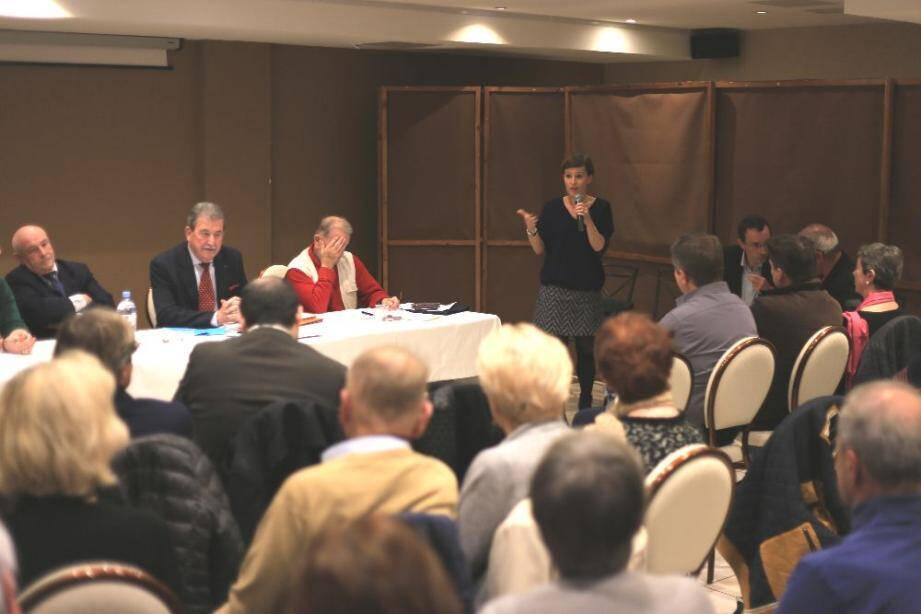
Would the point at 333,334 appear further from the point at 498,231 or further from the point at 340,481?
the point at 498,231

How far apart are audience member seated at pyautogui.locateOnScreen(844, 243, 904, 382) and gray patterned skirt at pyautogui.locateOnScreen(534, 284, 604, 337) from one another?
1.87 meters

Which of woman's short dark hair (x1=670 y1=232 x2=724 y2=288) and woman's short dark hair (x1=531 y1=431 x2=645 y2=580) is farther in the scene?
woman's short dark hair (x1=670 y1=232 x2=724 y2=288)

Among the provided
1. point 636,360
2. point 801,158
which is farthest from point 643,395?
point 801,158

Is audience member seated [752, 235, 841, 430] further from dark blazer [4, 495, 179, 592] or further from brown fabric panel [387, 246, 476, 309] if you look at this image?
brown fabric panel [387, 246, 476, 309]

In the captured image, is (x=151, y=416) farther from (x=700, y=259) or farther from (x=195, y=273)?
(x=195, y=273)

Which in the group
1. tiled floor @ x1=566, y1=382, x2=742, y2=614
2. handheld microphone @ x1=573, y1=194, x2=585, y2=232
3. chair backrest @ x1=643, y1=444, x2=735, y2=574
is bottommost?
tiled floor @ x1=566, y1=382, x2=742, y2=614

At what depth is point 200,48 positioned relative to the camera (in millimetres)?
8359

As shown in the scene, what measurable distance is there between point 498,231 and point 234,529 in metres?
6.12

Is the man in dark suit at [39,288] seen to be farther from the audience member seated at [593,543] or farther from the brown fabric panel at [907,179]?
the brown fabric panel at [907,179]

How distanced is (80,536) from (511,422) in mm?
997

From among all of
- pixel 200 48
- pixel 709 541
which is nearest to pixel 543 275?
pixel 200 48

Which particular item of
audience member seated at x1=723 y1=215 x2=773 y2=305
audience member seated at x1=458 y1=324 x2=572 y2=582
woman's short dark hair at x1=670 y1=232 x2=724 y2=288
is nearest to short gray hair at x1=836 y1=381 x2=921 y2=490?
audience member seated at x1=458 y1=324 x2=572 y2=582

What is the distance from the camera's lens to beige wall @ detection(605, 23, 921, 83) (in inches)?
334

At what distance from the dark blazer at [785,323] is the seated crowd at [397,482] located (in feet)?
5.99
